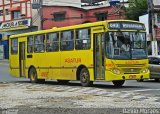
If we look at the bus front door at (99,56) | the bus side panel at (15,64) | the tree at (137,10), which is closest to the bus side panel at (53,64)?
the bus front door at (99,56)

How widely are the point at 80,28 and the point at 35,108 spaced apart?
9744 mm

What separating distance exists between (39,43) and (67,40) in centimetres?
320

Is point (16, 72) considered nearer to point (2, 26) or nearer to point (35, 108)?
point (35, 108)

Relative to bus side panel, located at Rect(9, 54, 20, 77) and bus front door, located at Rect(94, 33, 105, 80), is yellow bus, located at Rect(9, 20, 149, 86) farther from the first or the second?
bus side panel, located at Rect(9, 54, 20, 77)

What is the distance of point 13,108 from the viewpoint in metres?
12.7

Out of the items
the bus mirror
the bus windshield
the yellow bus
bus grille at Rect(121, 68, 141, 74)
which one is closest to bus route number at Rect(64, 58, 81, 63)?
the yellow bus

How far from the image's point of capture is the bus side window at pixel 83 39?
21.3m

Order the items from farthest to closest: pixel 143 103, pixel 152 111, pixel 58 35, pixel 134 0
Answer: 1. pixel 134 0
2. pixel 58 35
3. pixel 143 103
4. pixel 152 111

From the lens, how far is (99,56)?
20766 mm

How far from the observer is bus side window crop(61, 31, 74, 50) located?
2259cm

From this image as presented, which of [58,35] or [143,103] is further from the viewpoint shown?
[58,35]

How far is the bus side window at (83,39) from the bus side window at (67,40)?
495 mm

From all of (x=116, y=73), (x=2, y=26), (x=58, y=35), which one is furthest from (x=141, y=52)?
(x=2, y=26)

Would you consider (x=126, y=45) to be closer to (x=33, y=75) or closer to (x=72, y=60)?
(x=72, y=60)
